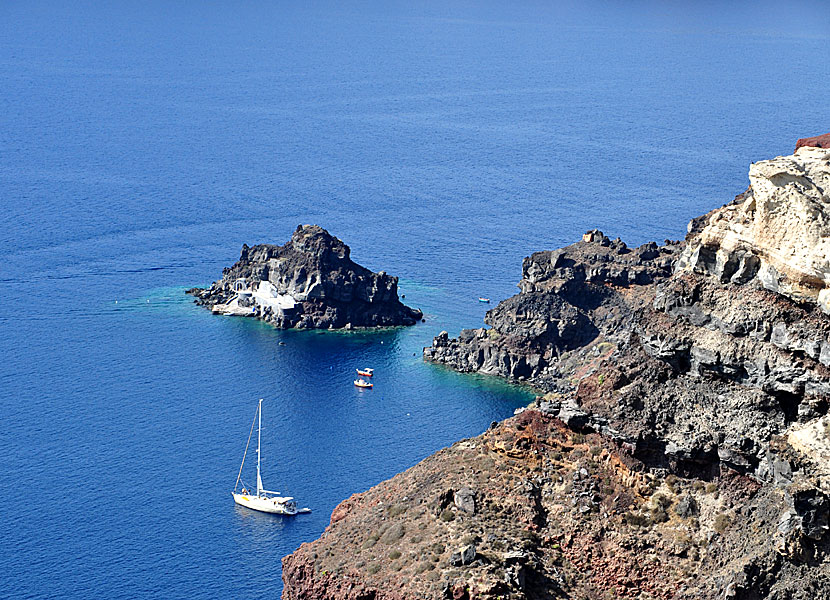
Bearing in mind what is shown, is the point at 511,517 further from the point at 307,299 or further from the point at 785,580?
the point at 307,299

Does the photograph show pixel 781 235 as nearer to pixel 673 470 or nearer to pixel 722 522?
pixel 673 470

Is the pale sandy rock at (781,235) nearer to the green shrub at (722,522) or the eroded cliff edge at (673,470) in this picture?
the eroded cliff edge at (673,470)

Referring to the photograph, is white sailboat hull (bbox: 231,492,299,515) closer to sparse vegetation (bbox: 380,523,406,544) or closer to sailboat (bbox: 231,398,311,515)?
sailboat (bbox: 231,398,311,515)

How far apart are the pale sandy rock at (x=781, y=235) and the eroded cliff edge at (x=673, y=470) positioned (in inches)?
3.3

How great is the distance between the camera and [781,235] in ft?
202

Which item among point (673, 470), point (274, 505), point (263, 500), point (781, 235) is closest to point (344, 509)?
point (673, 470)

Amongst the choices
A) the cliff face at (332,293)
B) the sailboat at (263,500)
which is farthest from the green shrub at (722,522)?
the cliff face at (332,293)

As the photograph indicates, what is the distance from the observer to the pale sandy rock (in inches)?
2363

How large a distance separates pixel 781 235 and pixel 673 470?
39.6ft

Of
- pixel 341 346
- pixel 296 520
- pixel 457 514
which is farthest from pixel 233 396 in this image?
pixel 457 514

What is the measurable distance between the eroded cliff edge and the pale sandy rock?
8cm

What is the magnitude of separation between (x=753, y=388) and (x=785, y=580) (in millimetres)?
9457

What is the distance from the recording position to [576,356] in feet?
536

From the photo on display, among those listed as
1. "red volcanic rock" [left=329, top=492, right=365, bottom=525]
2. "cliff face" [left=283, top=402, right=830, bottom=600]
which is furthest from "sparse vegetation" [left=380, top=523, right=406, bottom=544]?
"red volcanic rock" [left=329, top=492, right=365, bottom=525]
